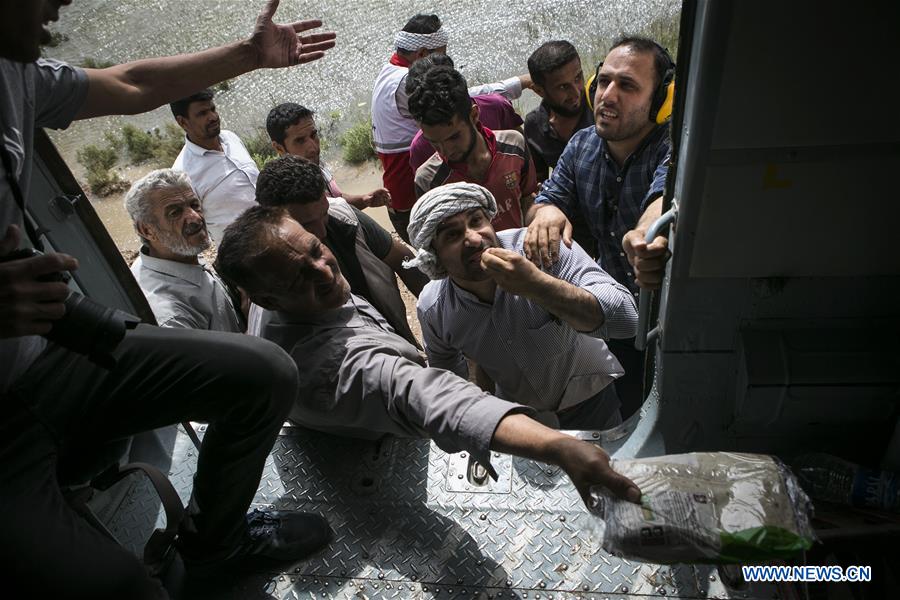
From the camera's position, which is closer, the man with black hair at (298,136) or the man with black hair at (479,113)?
the man with black hair at (479,113)

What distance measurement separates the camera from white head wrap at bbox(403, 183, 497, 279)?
281 centimetres

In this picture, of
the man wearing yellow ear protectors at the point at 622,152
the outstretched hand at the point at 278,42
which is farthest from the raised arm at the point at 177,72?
the man wearing yellow ear protectors at the point at 622,152

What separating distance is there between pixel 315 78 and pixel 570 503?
A: 38.2 ft

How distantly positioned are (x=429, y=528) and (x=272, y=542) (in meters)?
0.55

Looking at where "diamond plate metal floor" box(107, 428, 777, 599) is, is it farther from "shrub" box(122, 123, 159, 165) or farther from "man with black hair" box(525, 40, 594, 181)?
"shrub" box(122, 123, 159, 165)

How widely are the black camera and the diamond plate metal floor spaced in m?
1.04

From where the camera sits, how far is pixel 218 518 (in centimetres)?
219

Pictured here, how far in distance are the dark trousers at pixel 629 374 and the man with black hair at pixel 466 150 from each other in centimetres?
94

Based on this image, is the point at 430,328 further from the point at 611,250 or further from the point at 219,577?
the point at 219,577

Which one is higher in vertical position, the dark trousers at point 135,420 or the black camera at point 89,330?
the black camera at point 89,330

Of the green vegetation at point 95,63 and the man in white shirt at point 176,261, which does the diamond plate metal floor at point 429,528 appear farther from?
the green vegetation at point 95,63

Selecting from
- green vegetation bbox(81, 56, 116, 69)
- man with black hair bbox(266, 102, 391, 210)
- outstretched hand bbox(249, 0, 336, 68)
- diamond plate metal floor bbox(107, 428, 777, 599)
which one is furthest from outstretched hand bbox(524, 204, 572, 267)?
green vegetation bbox(81, 56, 116, 69)

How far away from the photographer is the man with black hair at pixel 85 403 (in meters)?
1.69

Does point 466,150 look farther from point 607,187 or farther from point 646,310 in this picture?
point 646,310
